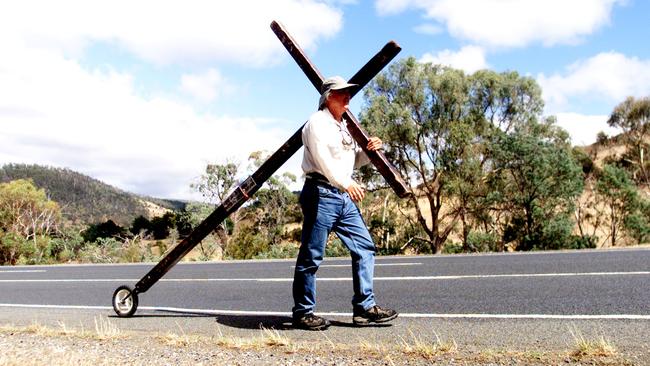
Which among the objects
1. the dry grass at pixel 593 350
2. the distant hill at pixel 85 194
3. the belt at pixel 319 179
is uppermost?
the distant hill at pixel 85 194

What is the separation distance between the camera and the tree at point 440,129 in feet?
86.7

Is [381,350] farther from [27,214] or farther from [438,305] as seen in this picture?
[27,214]

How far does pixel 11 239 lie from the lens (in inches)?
1070

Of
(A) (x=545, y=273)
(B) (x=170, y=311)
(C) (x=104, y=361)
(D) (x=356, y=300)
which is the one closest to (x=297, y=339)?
(D) (x=356, y=300)

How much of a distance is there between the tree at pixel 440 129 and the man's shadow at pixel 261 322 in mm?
20603

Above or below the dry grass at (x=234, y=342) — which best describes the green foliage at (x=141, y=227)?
above

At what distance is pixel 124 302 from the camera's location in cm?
635

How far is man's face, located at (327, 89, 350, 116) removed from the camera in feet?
15.3

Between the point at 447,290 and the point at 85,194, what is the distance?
98276mm

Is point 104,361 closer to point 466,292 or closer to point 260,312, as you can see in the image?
point 260,312

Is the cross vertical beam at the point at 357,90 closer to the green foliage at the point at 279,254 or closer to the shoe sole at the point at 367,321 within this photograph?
the shoe sole at the point at 367,321

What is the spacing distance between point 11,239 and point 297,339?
2704cm

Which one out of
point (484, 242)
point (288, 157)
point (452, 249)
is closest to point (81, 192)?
point (452, 249)

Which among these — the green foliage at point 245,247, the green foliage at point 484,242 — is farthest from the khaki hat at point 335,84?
the green foliage at point 484,242
